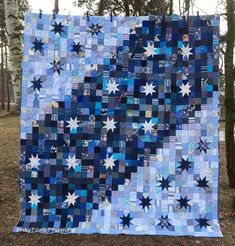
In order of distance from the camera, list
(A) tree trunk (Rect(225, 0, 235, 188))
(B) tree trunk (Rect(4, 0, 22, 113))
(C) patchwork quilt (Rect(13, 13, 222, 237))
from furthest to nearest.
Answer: (B) tree trunk (Rect(4, 0, 22, 113)) → (A) tree trunk (Rect(225, 0, 235, 188)) → (C) patchwork quilt (Rect(13, 13, 222, 237))

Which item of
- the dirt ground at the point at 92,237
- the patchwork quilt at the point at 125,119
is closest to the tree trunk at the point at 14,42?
the dirt ground at the point at 92,237

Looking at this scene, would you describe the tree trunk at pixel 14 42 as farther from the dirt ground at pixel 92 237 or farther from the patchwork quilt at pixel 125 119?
the patchwork quilt at pixel 125 119

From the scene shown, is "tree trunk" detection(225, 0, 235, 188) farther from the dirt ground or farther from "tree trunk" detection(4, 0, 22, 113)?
"tree trunk" detection(4, 0, 22, 113)

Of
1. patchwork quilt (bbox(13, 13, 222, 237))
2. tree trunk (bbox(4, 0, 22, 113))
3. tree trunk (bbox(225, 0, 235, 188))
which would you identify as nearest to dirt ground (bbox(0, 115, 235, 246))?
patchwork quilt (bbox(13, 13, 222, 237))

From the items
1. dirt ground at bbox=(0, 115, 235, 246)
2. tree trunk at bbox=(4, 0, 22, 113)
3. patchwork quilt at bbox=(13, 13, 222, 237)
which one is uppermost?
tree trunk at bbox=(4, 0, 22, 113)

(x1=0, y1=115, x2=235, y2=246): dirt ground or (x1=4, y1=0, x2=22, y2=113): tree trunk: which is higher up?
(x1=4, y1=0, x2=22, y2=113): tree trunk

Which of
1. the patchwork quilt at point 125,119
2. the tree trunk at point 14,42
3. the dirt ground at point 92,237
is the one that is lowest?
the dirt ground at point 92,237

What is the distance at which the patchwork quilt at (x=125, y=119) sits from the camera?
4957 mm

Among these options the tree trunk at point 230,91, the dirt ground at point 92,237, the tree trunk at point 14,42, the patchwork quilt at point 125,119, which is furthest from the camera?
the tree trunk at point 14,42

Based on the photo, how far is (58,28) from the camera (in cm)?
496

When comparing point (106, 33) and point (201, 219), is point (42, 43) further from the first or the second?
point (201, 219)

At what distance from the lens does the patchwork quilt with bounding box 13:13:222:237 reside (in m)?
4.96

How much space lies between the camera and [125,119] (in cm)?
499

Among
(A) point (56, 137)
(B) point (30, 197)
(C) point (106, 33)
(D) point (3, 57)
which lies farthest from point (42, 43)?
(D) point (3, 57)
